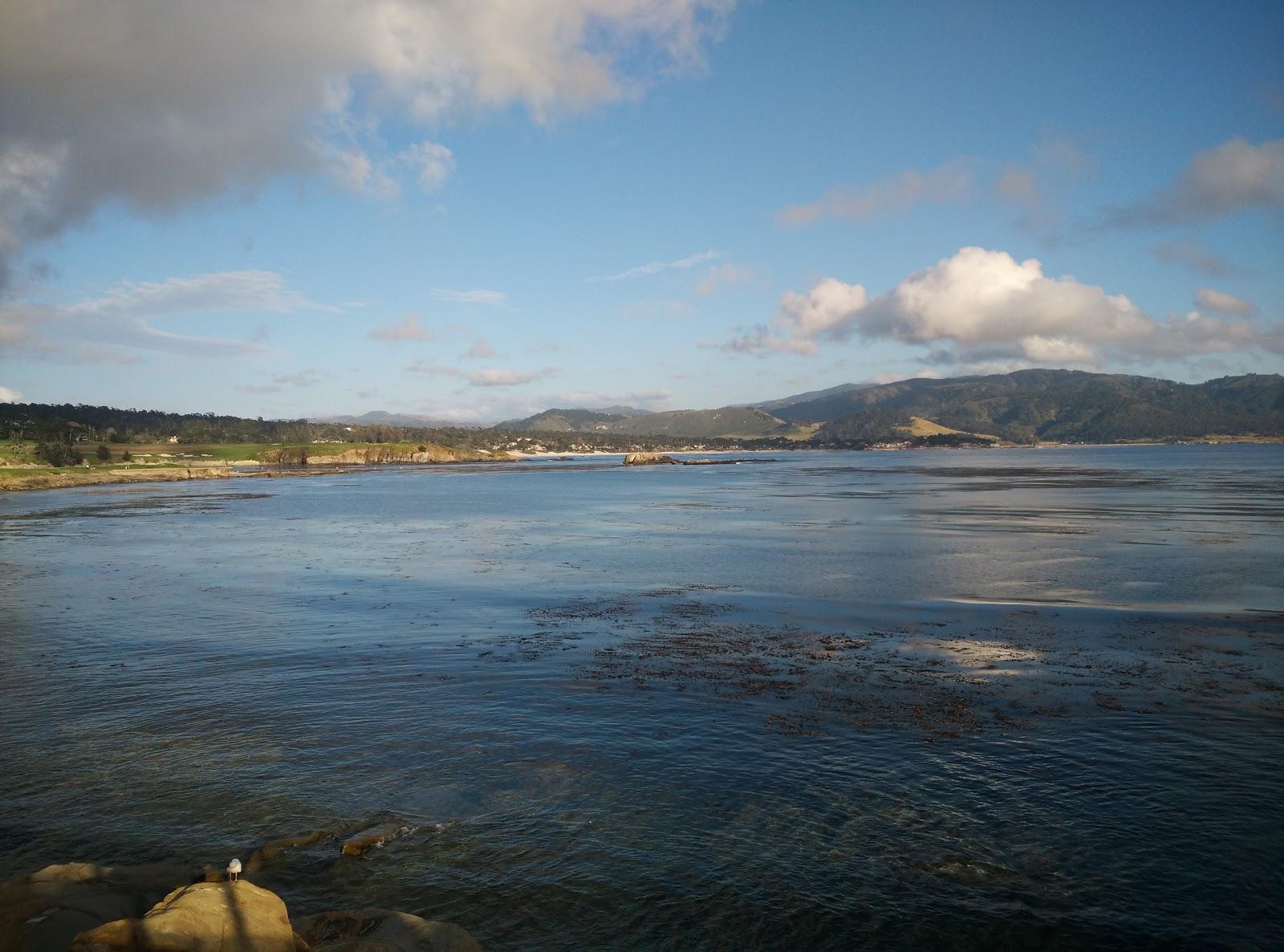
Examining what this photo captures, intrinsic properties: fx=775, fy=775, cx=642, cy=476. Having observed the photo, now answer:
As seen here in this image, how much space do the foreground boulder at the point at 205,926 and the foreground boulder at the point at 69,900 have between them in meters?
0.61

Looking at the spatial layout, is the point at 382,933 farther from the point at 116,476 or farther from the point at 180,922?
the point at 116,476

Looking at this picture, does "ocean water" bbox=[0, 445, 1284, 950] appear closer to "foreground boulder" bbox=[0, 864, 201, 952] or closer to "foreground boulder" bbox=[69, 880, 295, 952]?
"foreground boulder" bbox=[0, 864, 201, 952]

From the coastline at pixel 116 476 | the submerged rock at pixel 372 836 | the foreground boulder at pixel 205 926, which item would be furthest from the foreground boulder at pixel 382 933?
the coastline at pixel 116 476

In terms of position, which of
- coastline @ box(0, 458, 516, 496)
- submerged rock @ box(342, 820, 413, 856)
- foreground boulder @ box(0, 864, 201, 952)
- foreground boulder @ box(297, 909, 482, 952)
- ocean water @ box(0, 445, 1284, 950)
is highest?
coastline @ box(0, 458, 516, 496)

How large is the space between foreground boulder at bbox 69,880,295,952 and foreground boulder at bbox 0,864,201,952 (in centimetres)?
61

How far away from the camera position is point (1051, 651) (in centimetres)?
2283

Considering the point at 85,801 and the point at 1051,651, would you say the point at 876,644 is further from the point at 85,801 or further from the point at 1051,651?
the point at 85,801

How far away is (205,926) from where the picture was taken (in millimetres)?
7949

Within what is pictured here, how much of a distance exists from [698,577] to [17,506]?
8618 centimetres

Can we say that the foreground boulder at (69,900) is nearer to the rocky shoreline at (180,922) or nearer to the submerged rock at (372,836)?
the rocky shoreline at (180,922)

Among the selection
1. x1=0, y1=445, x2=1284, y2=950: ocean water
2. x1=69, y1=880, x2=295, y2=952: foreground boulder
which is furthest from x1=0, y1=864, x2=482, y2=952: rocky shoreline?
x1=0, y1=445, x2=1284, y2=950: ocean water

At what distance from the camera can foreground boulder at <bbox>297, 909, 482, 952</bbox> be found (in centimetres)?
848

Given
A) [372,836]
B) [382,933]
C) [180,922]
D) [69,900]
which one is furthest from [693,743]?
[69,900]

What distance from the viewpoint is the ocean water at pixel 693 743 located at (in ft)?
34.4
